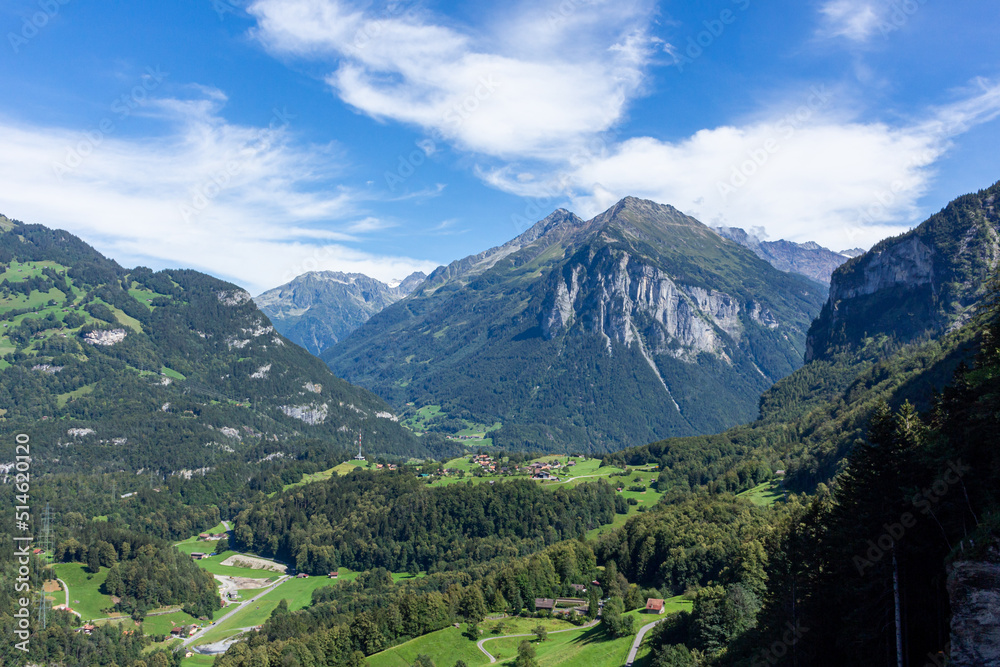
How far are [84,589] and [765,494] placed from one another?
153179mm

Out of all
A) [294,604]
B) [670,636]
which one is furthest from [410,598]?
[294,604]

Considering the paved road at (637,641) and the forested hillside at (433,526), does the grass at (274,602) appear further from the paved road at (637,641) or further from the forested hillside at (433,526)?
the paved road at (637,641)

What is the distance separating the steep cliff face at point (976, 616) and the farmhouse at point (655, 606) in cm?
6309

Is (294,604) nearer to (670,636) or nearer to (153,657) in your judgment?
(153,657)

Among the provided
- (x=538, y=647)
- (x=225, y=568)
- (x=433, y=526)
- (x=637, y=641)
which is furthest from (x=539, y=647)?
(x=225, y=568)

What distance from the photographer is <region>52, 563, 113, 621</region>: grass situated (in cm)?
12506

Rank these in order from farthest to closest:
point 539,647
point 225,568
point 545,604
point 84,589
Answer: point 225,568 < point 84,589 < point 545,604 < point 539,647

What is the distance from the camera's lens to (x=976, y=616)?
866 inches

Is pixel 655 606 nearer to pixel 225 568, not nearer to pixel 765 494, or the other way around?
pixel 765 494

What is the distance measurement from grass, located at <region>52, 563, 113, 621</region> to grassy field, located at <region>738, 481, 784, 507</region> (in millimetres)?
139750

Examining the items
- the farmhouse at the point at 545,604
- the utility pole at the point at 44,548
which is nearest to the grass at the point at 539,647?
the farmhouse at the point at 545,604

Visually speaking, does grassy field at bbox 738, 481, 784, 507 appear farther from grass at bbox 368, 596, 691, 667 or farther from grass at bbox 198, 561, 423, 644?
grass at bbox 198, 561, 423, 644

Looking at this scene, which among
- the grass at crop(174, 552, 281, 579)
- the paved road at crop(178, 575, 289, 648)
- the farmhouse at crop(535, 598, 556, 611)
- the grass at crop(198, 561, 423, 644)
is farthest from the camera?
the grass at crop(174, 552, 281, 579)

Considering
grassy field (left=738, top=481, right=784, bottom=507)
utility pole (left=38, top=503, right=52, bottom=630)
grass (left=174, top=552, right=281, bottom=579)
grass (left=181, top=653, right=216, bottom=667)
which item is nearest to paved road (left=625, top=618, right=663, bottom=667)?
grassy field (left=738, top=481, right=784, bottom=507)
